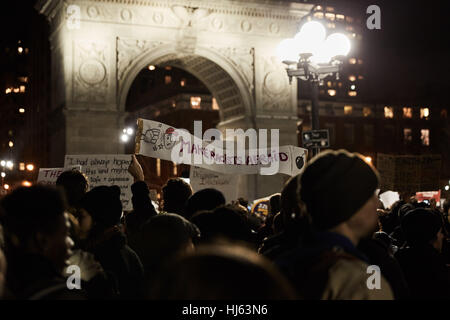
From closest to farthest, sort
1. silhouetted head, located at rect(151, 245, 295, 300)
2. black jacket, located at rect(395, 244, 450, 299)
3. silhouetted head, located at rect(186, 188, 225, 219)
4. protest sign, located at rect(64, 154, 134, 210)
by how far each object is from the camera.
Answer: silhouetted head, located at rect(151, 245, 295, 300) < black jacket, located at rect(395, 244, 450, 299) < silhouetted head, located at rect(186, 188, 225, 219) < protest sign, located at rect(64, 154, 134, 210)

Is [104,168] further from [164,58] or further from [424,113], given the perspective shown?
[424,113]

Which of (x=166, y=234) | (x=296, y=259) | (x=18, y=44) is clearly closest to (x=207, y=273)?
(x=296, y=259)

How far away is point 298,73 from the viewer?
14430 mm

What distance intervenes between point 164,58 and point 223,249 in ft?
91.4

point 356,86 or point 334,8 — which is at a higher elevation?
point 334,8

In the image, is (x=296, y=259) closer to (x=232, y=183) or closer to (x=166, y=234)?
(x=166, y=234)

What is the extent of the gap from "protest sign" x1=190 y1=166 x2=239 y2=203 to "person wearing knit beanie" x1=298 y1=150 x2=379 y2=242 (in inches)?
390

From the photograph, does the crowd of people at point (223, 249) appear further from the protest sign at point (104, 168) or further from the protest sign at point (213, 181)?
the protest sign at point (213, 181)

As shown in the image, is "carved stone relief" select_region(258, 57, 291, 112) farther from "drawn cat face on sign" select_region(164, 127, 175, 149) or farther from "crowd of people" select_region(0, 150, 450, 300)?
"crowd of people" select_region(0, 150, 450, 300)

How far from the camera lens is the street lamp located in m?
13.8

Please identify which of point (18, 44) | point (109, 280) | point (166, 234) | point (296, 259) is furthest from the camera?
point (18, 44)

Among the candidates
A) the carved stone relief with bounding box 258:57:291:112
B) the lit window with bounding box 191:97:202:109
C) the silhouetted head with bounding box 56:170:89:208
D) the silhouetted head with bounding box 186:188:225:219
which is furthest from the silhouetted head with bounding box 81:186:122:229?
the lit window with bounding box 191:97:202:109

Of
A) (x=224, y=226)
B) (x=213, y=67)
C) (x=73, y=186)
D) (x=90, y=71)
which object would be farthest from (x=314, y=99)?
(x=213, y=67)

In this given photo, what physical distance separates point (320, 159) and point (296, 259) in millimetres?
479
